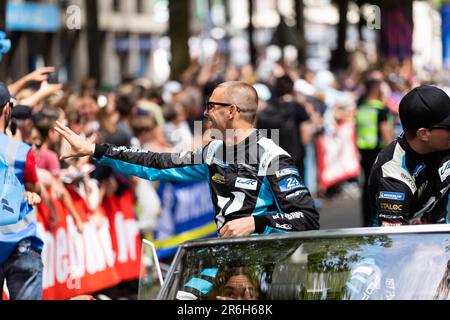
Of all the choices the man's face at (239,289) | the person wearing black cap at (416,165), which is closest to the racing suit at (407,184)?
the person wearing black cap at (416,165)

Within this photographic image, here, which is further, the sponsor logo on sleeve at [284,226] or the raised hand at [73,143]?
the raised hand at [73,143]

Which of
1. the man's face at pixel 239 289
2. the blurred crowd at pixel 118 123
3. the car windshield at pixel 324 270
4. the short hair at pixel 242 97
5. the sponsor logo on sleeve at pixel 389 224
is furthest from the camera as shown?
the blurred crowd at pixel 118 123

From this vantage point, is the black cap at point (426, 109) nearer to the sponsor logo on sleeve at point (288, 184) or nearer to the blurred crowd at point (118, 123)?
the sponsor logo on sleeve at point (288, 184)

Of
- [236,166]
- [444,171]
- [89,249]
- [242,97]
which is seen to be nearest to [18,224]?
[236,166]

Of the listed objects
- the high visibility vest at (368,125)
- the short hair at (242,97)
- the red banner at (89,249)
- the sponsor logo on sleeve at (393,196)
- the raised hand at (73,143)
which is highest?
the short hair at (242,97)

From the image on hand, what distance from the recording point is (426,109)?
6379mm

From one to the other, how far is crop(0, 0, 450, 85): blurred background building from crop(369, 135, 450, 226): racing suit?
8.84 metres

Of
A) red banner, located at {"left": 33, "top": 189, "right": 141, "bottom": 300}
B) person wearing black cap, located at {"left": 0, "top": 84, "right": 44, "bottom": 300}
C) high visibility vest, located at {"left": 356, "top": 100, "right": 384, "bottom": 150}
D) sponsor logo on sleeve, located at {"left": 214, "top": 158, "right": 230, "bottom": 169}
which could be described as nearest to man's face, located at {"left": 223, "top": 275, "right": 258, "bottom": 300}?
sponsor logo on sleeve, located at {"left": 214, "top": 158, "right": 230, "bottom": 169}

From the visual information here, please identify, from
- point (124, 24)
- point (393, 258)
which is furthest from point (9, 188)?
point (124, 24)

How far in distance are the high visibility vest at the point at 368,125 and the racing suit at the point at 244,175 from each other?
28.5ft

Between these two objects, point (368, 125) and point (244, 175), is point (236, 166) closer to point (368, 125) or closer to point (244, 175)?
point (244, 175)

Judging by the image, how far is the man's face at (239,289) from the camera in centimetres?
Result: 503

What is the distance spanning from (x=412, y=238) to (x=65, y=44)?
158 ft
